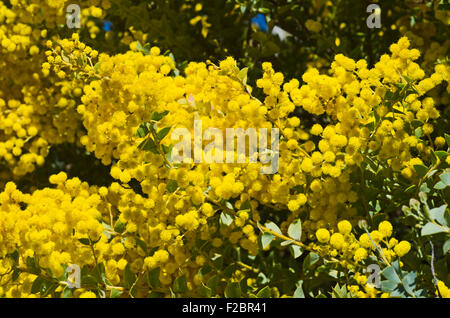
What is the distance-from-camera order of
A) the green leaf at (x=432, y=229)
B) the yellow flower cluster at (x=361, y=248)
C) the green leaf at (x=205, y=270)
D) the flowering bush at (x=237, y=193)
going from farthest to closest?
the green leaf at (x=205, y=270) → the flowering bush at (x=237, y=193) → the yellow flower cluster at (x=361, y=248) → the green leaf at (x=432, y=229)

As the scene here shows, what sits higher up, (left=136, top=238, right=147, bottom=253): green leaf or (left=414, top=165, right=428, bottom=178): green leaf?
(left=414, top=165, right=428, bottom=178): green leaf

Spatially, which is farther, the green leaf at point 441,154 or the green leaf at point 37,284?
the green leaf at point 37,284

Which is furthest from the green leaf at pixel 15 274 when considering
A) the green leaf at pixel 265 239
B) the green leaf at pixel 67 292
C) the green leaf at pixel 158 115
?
the green leaf at pixel 265 239

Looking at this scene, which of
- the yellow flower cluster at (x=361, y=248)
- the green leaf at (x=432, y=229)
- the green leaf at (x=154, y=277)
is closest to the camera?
the green leaf at (x=432, y=229)

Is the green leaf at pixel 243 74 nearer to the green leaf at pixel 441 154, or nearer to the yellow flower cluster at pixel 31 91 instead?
the green leaf at pixel 441 154

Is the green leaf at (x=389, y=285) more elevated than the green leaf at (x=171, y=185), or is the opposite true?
the green leaf at (x=171, y=185)

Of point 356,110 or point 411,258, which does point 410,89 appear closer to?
point 356,110

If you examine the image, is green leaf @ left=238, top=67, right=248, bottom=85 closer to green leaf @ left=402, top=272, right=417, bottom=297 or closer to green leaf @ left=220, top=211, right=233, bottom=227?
green leaf @ left=220, top=211, right=233, bottom=227

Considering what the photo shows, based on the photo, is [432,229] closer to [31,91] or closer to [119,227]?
[119,227]

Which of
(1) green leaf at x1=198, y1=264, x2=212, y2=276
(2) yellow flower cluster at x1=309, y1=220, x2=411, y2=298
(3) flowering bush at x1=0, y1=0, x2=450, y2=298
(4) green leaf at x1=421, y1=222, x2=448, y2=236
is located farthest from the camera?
(1) green leaf at x1=198, y1=264, x2=212, y2=276

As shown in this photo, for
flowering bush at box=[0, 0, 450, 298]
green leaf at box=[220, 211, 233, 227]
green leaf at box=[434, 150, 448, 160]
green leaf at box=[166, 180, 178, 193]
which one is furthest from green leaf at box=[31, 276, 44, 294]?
green leaf at box=[434, 150, 448, 160]

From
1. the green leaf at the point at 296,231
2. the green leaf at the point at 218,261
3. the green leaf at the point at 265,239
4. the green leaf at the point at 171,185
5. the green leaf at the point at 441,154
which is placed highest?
the green leaf at the point at 441,154

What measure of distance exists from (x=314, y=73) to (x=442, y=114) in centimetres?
89

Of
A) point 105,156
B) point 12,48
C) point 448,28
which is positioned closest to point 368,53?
point 448,28
